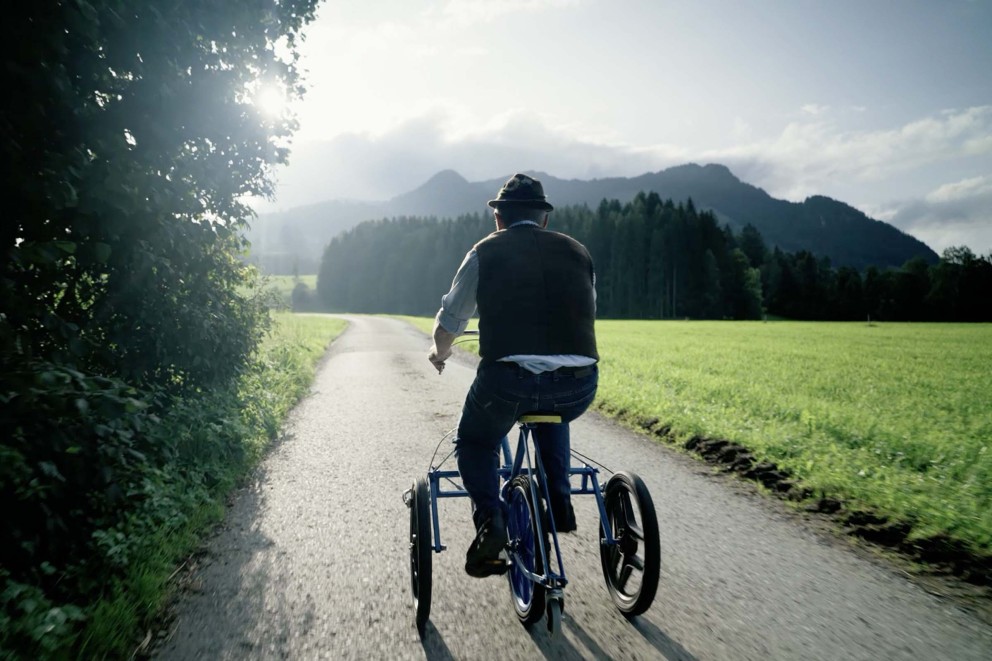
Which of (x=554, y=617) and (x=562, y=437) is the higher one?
(x=562, y=437)

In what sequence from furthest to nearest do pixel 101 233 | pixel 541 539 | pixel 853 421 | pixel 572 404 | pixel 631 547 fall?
pixel 853 421
pixel 101 233
pixel 631 547
pixel 572 404
pixel 541 539

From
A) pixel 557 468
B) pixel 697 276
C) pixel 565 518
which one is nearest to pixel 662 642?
pixel 565 518

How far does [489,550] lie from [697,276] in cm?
7431

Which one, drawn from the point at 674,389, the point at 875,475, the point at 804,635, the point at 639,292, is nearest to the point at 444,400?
the point at 674,389

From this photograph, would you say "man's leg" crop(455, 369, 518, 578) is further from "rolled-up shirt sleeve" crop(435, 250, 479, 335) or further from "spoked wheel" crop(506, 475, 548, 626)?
"rolled-up shirt sleeve" crop(435, 250, 479, 335)

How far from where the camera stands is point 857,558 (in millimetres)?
3596

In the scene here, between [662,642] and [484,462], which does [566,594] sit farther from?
[484,462]

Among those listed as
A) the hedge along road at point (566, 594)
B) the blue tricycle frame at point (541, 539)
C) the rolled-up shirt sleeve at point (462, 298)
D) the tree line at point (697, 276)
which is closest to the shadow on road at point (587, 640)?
the hedge along road at point (566, 594)

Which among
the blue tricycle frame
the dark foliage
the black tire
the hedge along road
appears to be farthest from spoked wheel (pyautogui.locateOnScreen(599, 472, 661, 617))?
the dark foliage

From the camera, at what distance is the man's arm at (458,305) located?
8.47ft

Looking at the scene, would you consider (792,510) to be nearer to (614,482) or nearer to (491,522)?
(614,482)

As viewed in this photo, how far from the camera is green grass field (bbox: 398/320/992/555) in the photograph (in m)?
4.43

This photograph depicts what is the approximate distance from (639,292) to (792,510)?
72.5 metres

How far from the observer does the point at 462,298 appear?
265cm
